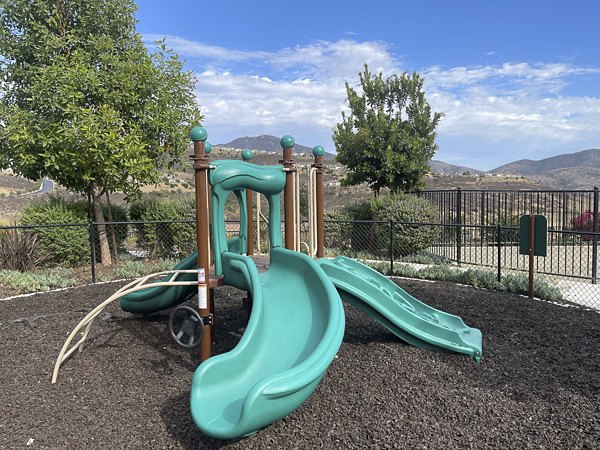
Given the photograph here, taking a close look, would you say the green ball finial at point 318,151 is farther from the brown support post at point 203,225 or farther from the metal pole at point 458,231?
the metal pole at point 458,231

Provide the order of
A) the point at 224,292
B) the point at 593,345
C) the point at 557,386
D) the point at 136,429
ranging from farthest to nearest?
the point at 224,292 → the point at 593,345 → the point at 557,386 → the point at 136,429

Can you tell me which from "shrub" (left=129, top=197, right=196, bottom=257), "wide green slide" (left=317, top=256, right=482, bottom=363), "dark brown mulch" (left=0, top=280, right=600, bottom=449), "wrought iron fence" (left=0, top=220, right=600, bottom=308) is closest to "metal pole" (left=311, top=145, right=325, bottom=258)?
"wide green slide" (left=317, top=256, right=482, bottom=363)

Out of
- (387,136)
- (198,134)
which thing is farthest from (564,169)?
(198,134)

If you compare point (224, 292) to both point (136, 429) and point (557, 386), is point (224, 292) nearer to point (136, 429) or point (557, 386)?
point (136, 429)

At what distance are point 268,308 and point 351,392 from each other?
3.04 feet

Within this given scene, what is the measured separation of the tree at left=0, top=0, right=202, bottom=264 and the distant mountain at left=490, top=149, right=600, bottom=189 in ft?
273

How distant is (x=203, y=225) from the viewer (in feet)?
13.3

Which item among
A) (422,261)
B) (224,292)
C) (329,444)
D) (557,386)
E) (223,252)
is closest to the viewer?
(329,444)

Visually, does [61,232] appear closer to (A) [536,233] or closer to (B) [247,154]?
(B) [247,154]

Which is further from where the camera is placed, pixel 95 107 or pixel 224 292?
pixel 95 107

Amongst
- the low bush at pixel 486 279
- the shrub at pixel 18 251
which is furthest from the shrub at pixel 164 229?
the low bush at pixel 486 279

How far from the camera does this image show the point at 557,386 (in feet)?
12.5

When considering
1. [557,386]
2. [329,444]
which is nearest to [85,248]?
[329,444]

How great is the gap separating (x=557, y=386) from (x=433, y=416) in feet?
4.19
